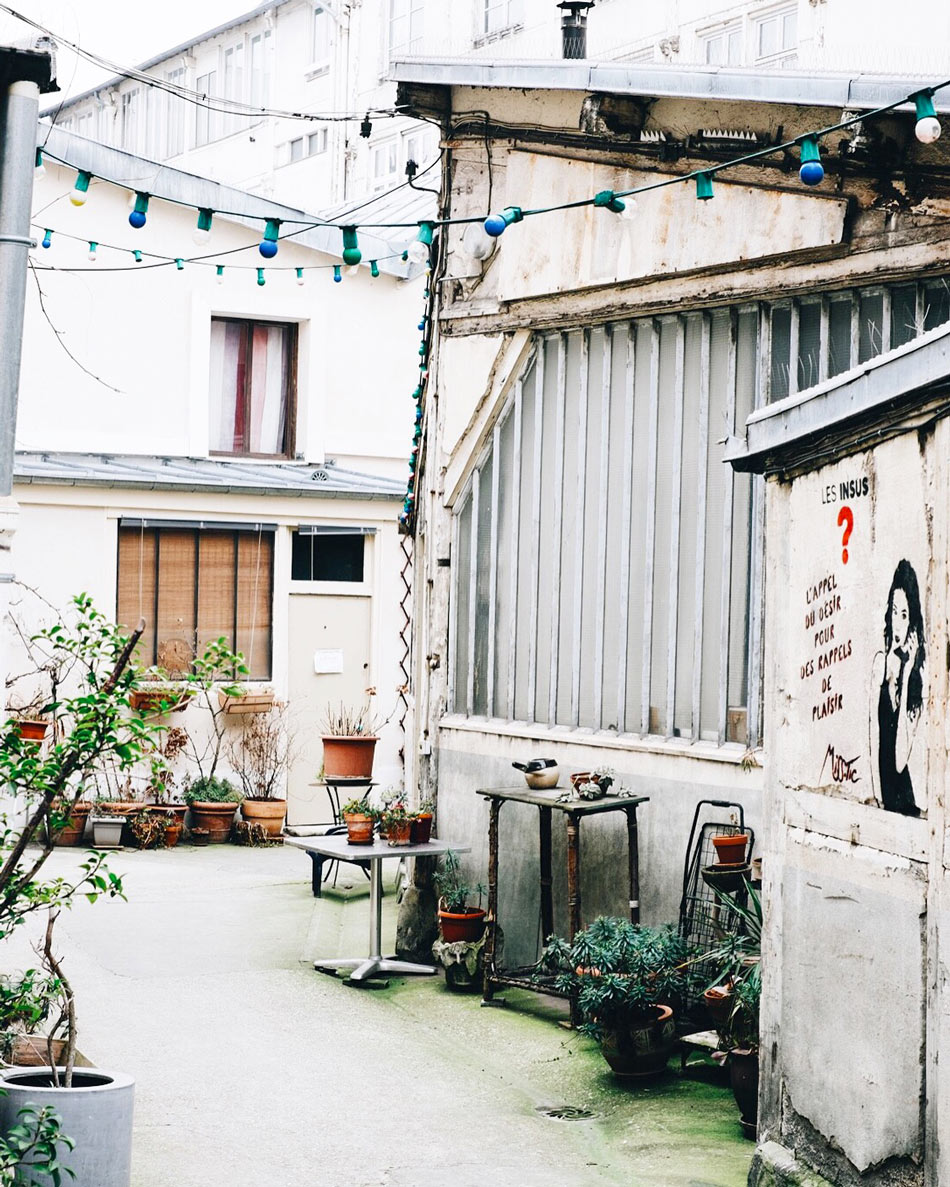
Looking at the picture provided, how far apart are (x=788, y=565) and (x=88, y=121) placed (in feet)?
117

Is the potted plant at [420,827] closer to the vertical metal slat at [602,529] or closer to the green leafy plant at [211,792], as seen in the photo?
the vertical metal slat at [602,529]

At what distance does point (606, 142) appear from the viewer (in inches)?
330

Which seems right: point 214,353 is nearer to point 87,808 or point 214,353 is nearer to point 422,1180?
point 87,808

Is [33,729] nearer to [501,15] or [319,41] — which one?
[501,15]

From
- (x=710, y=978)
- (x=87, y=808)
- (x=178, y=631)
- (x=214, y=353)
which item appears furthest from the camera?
(x=214, y=353)

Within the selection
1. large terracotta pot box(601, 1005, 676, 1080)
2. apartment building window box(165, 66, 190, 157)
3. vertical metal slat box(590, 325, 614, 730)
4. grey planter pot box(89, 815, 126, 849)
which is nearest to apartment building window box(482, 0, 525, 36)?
apartment building window box(165, 66, 190, 157)

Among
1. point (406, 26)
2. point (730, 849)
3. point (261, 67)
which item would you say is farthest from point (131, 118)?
point (730, 849)

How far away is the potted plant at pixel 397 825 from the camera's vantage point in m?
9.00

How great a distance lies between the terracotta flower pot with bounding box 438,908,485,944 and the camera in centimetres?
884

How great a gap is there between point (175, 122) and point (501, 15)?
1063cm

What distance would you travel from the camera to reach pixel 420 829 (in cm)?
914

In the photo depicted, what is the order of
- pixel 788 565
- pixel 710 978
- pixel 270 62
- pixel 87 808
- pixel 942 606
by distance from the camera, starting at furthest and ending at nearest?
pixel 270 62 → pixel 87 808 → pixel 710 978 → pixel 788 565 → pixel 942 606

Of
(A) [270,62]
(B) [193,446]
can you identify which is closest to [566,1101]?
(B) [193,446]

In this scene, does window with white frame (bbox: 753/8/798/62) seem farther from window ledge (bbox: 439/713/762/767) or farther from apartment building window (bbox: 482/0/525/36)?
window ledge (bbox: 439/713/762/767)
